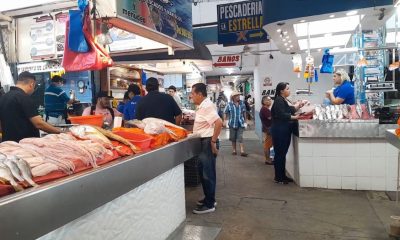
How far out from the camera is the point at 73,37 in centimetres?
350

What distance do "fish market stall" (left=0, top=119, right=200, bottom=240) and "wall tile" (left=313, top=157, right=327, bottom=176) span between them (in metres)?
3.05

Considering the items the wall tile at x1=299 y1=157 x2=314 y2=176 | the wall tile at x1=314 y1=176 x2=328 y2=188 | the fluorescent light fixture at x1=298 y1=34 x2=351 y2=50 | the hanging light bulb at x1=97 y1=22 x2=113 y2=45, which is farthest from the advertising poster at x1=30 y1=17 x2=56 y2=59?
the fluorescent light fixture at x1=298 y1=34 x2=351 y2=50

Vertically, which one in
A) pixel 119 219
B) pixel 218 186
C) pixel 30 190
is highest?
pixel 30 190

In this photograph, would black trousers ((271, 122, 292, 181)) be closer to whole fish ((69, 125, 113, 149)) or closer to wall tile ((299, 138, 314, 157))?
wall tile ((299, 138, 314, 157))

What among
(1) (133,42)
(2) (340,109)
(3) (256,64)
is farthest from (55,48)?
(3) (256,64)

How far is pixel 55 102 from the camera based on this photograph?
565 centimetres

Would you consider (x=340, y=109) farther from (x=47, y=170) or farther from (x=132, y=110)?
(x=47, y=170)

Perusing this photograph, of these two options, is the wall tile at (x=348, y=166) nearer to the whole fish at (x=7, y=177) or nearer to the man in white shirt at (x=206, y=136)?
the man in white shirt at (x=206, y=136)

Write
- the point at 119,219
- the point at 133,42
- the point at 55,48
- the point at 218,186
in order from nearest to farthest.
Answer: the point at 119,219 < the point at 55,48 < the point at 133,42 < the point at 218,186

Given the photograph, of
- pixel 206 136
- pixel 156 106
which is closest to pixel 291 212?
pixel 206 136

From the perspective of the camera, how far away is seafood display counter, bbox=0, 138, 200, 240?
153cm

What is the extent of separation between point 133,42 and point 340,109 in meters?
3.58

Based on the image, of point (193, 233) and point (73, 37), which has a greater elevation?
point (73, 37)

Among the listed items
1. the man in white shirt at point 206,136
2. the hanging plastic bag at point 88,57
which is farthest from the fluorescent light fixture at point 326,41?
the hanging plastic bag at point 88,57
